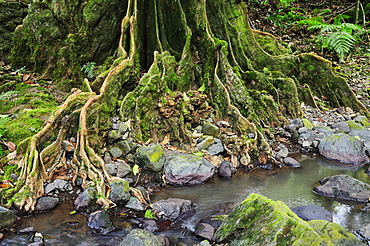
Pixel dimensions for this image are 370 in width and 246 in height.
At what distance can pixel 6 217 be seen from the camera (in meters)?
4.88

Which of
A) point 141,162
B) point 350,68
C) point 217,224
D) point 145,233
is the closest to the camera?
point 145,233

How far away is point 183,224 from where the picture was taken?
17.3ft

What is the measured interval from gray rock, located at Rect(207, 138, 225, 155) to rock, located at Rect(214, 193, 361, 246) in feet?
11.0

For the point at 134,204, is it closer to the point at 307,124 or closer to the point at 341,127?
the point at 307,124

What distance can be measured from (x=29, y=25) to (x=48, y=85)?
7.53 ft

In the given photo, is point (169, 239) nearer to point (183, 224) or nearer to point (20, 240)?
point (183, 224)

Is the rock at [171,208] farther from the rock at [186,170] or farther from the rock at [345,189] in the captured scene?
the rock at [345,189]

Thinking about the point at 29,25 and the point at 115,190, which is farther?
the point at 29,25

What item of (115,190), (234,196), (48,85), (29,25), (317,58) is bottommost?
(234,196)

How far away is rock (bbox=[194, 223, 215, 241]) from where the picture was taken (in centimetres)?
473

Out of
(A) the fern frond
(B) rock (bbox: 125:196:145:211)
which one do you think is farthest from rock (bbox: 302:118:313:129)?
(B) rock (bbox: 125:196:145:211)

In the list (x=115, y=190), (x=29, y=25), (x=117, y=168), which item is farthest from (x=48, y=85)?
(x=115, y=190)

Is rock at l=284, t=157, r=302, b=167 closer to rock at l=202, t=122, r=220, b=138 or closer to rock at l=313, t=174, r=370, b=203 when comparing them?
rock at l=313, t=174, r=370, b=203

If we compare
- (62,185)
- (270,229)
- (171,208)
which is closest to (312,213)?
(270,229)
